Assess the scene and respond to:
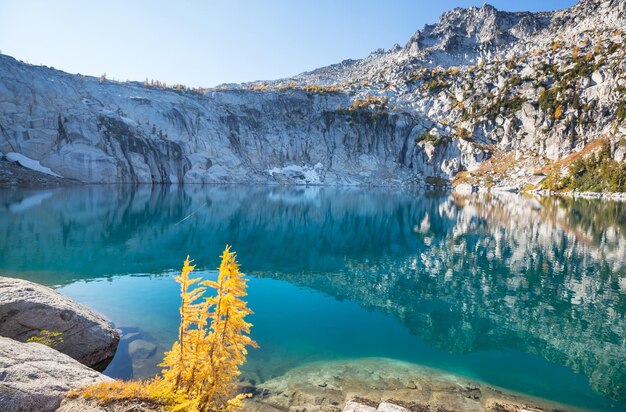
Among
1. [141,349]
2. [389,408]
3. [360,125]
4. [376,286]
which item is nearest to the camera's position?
[389,408]

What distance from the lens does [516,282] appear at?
79.7 feet

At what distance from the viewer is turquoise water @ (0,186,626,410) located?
1377cm

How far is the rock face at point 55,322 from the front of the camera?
11109 mm

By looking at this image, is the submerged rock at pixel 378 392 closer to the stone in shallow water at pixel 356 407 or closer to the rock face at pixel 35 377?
the stone in shallow water at pixel 356 407

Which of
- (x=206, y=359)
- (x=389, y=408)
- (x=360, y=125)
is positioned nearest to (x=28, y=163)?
(x=206, y=359)

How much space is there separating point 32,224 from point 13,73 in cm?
8147

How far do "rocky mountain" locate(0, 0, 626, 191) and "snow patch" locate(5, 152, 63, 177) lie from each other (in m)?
1.68

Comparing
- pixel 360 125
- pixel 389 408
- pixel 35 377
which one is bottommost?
pixel 389 408

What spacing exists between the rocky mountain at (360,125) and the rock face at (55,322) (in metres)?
88.5

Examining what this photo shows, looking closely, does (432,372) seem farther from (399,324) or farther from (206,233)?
(206,233)

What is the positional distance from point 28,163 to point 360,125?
11757 centimetres

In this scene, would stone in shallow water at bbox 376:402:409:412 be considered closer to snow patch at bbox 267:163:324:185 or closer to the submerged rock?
the submerged rock

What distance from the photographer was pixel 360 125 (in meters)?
156

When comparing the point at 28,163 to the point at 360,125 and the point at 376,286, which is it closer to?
the point at 376,286
